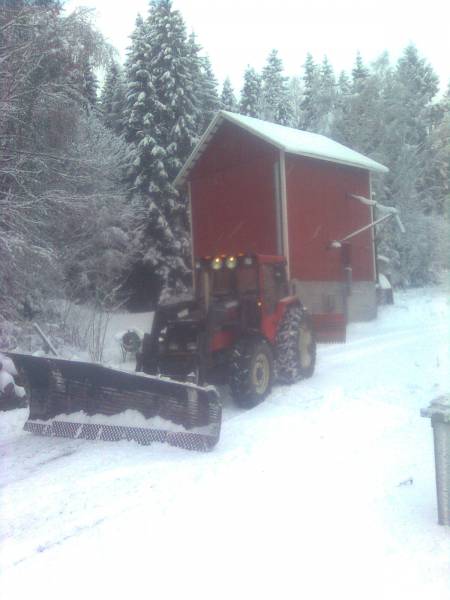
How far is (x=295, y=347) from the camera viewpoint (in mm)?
10156

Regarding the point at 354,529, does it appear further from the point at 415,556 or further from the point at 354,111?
the point at 354,111

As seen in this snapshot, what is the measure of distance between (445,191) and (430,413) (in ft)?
96.7

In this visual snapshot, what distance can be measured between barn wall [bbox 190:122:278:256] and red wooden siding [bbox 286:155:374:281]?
0.70 m

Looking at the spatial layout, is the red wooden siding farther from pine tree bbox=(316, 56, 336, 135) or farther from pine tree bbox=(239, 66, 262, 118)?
pine tree bbox=(316, 56, 336, 135)

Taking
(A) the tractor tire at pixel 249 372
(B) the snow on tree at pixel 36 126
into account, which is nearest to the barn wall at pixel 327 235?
(B) the snow on tree at pixel 36 126

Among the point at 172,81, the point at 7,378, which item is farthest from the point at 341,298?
the point at 7,378

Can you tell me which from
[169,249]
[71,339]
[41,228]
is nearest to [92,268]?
[169,249]

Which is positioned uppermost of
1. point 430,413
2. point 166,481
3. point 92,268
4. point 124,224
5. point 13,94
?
point 13,94

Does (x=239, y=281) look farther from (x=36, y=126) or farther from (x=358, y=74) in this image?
(x=358, y=74)

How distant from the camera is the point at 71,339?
48.9ft

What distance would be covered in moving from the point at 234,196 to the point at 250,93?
1086 cm

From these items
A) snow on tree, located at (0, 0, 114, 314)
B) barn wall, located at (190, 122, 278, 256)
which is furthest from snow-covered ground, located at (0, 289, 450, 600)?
barn wall, located at (190, 122, 278, 256)

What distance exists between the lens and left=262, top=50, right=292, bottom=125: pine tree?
29.5m

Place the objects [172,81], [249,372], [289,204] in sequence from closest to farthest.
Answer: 1. [249,372]
2. [172,81]
3. [289,204]
